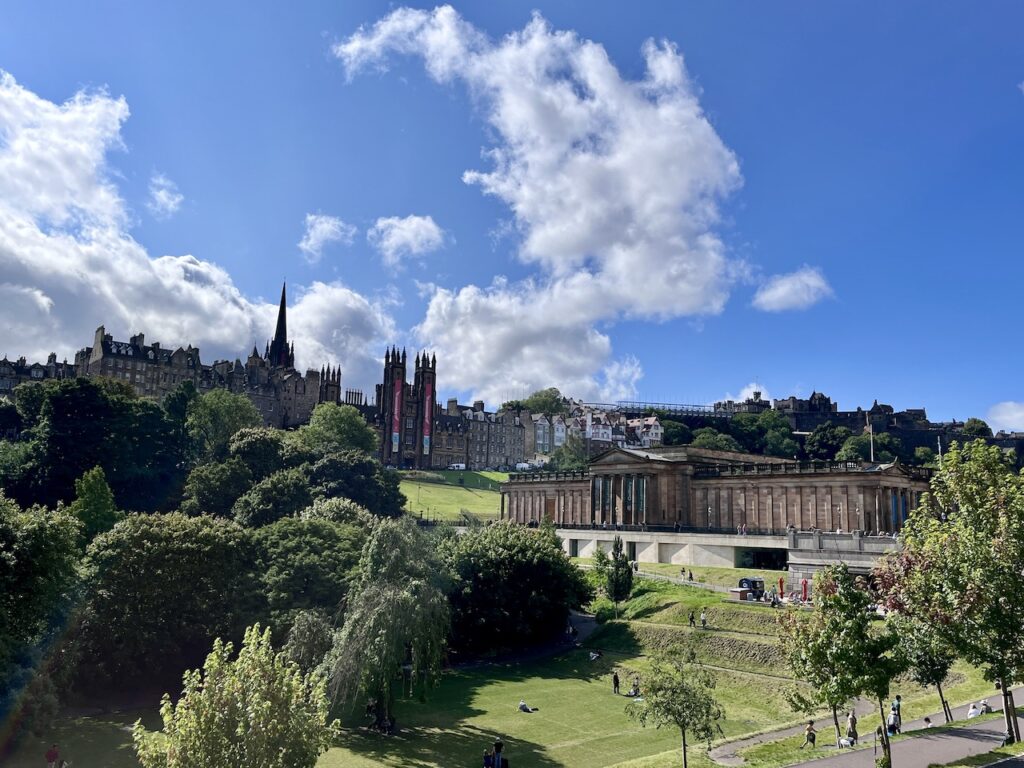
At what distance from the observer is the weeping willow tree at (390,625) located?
3231 cm

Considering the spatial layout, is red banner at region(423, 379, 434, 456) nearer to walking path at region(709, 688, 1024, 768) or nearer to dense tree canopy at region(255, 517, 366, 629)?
dense tree canopy at region(255, 517, 366, 629)

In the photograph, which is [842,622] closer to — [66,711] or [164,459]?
[66,711]

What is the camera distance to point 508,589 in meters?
53.0

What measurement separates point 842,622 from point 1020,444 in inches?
7114

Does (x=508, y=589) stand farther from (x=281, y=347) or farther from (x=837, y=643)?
(x=281, y=347)

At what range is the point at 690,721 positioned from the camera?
25188mm

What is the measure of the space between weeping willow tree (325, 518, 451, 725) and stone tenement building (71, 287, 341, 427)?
121m

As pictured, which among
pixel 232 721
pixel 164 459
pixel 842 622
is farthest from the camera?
pixel 164 459

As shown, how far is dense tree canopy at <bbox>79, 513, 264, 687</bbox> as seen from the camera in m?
41.7

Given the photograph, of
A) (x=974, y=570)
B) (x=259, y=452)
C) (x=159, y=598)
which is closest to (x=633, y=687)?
(x=974, y=570)

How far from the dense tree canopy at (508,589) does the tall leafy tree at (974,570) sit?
3134 centimetres

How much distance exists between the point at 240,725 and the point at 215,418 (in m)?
106

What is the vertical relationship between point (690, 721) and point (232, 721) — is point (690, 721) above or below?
below

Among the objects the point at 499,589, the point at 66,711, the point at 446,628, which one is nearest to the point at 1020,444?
the point at 499,589
